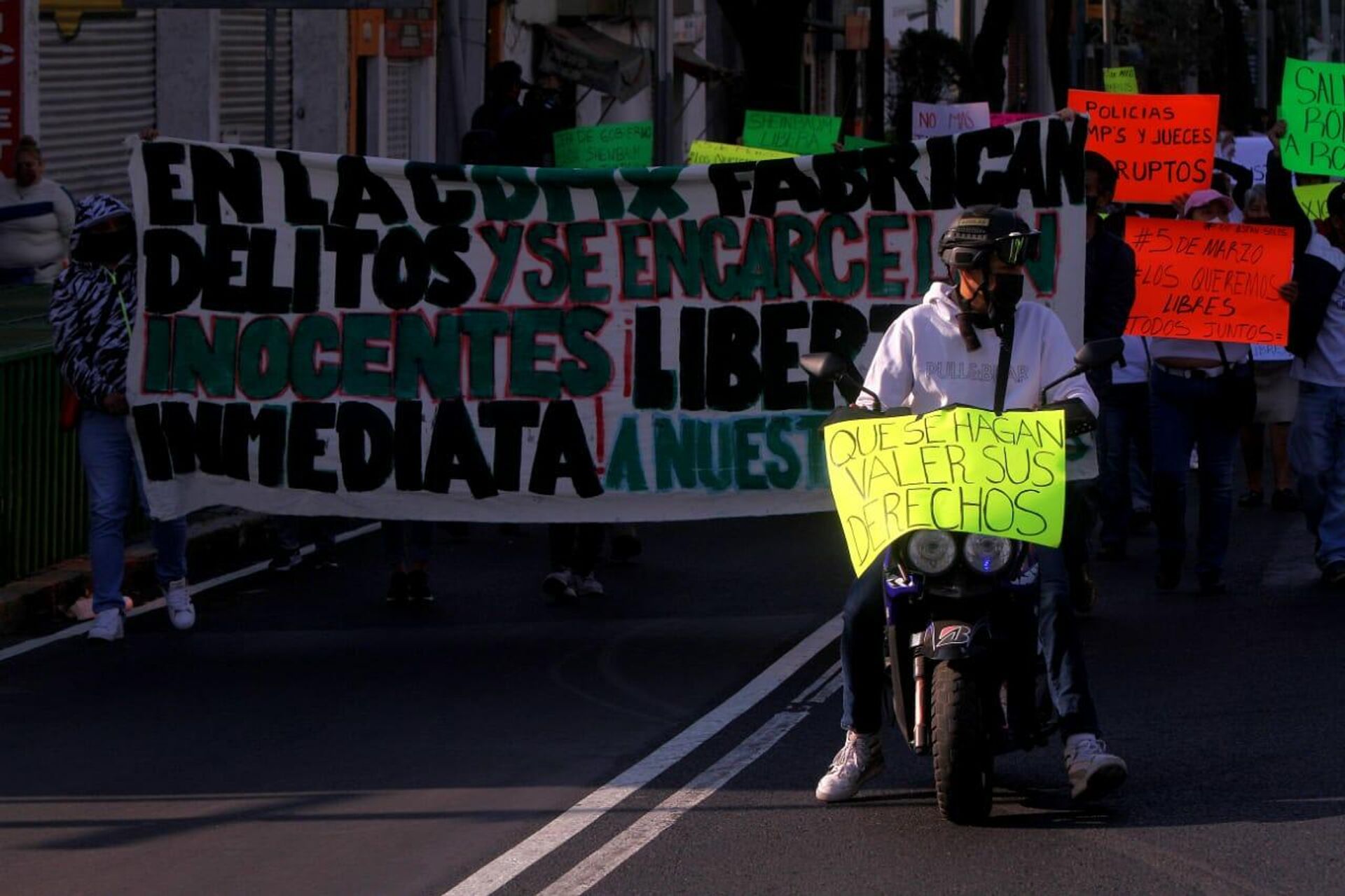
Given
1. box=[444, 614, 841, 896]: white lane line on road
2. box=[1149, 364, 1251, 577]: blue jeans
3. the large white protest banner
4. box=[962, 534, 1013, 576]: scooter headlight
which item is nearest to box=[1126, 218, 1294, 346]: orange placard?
box=[1149, 364, 1251, 577]: blue jeans

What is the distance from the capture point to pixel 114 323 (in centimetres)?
1014

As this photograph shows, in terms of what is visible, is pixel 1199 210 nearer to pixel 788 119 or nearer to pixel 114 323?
pixel 114 323

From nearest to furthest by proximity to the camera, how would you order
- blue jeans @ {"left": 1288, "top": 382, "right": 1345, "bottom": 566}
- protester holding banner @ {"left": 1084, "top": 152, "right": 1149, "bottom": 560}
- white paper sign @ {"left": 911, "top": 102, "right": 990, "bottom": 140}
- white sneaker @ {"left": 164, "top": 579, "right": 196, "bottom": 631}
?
white sneaker @ {"left": 164, "top": 579, "right": 196, "bottom": 631}, protester holding banner @ {"left": 1084, "top": 152, "right": 1149, "bottom": 560}, blue jeans @ {"left": 1288, "top": 382, "right": 1345, "bottom": 566}, white paper sign @ {"left": 911, "top": 102, "right": 990, "bottom": 140}

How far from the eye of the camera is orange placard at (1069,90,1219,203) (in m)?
13.8

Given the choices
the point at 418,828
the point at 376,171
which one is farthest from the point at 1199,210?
the point at 418,828

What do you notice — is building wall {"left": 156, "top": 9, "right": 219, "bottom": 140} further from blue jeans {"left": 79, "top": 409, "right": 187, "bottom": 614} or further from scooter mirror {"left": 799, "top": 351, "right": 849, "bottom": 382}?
scooter mirror {"left": 799, "top": 351, "right": 849, "bottom": 382}

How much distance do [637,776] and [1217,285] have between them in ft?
15.5

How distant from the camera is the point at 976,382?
22.9 feet

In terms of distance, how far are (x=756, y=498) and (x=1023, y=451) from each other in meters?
3.36

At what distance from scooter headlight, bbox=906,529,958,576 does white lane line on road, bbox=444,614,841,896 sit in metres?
1.20

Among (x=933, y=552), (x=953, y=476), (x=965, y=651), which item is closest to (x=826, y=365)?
(x=953, y=476)

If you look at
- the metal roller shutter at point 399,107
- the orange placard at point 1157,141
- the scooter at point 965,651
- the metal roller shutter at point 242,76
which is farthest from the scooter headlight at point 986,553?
the metal roller shutter at point 399,107

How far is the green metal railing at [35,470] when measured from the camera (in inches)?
440

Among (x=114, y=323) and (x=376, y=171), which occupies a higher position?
(x=376, y=171)
